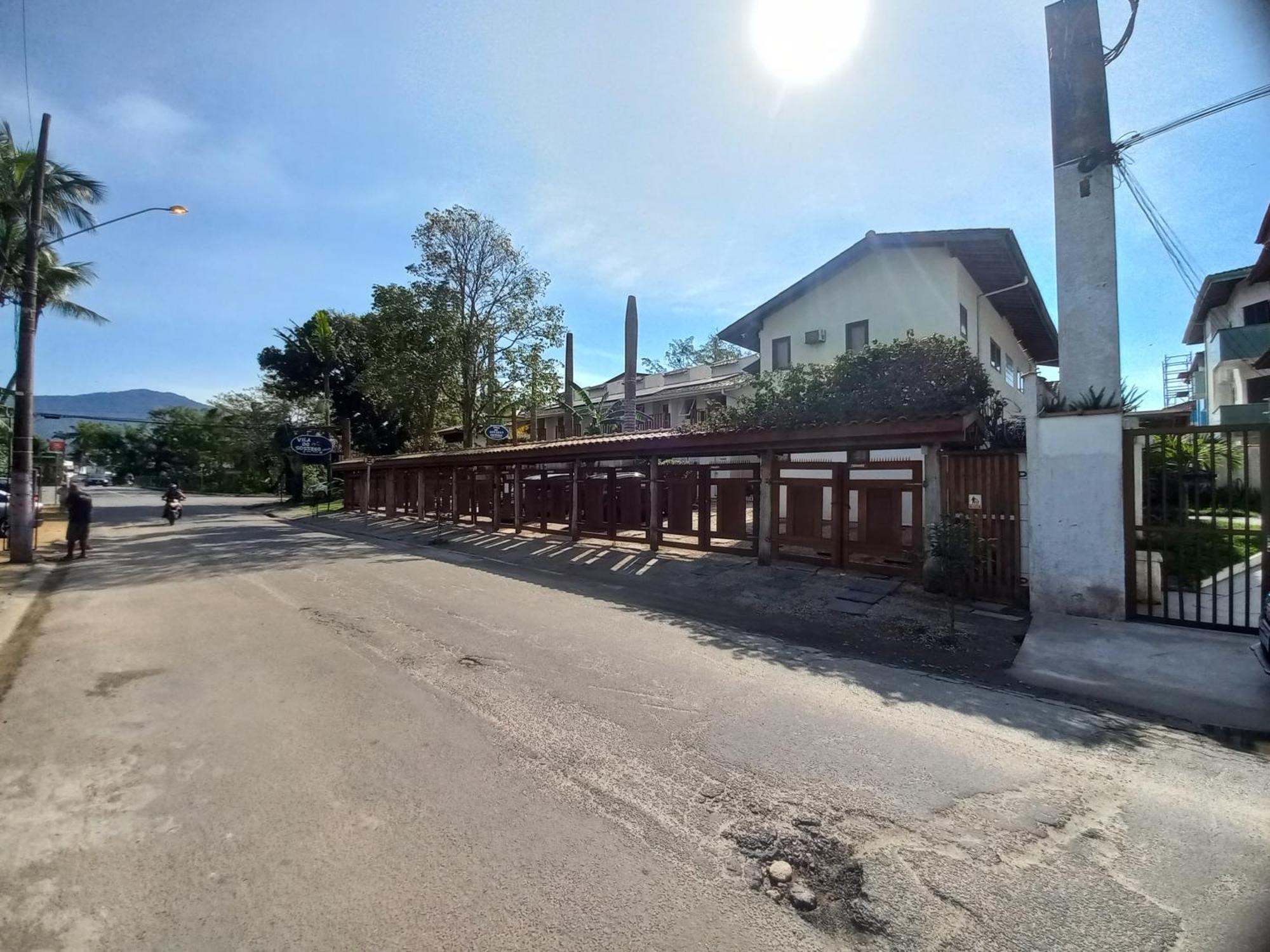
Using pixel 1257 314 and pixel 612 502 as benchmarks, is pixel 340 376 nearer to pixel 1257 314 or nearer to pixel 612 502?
pixel 612 502

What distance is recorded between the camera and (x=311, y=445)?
25.8m

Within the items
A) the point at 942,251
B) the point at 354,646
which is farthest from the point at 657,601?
the point at 942,251

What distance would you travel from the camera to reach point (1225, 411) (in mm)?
21969

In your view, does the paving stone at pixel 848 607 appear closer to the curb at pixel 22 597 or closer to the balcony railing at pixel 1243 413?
the curb at pixel 22 597

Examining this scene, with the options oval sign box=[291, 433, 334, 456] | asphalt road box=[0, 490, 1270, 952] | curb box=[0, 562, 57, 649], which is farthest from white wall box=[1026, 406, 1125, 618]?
oval sign box=[291, 433, 334, 456]

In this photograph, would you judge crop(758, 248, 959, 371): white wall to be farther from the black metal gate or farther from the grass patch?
the grass patch

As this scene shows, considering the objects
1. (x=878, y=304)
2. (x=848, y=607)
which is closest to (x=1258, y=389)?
(x=878, y=304)

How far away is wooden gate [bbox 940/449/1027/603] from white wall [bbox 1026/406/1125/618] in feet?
1.08

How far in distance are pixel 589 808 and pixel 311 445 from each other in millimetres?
26382

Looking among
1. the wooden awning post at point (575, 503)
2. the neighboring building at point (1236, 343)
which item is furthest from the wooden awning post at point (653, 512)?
the neighboring building at point (1236, 343)

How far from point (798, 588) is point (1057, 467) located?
402 cm

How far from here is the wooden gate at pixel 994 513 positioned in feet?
28.5

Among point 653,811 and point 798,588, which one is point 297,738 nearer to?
point 653,811

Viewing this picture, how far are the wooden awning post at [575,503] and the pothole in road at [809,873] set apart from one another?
13255 mm
